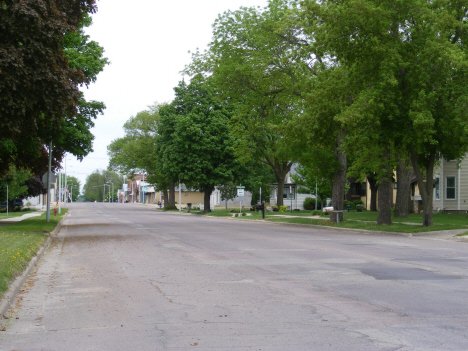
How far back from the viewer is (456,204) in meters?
43.0

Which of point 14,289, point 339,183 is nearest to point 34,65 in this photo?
point 14,289

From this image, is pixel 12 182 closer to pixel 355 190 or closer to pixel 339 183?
pixel 339 183

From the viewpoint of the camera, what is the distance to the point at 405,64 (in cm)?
2217

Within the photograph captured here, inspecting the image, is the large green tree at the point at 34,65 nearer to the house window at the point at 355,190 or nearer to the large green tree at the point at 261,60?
the large green tree at the point at 261,60

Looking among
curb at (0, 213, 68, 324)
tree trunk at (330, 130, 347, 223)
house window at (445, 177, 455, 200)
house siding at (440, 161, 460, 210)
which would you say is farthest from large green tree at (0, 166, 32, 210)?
curb at (0, 213, 68, 324)

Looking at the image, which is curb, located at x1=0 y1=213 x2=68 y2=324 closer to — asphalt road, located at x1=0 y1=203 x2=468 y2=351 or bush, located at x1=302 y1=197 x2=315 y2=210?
asphalt road, located at x1=0 y1=203 x2=468 y2=351

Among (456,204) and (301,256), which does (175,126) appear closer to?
(456,204)

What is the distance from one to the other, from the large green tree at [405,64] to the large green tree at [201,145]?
27.1 m

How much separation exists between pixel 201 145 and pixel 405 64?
3076cm

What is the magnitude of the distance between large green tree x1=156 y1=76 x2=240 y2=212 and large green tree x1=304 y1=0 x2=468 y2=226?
1066 inches

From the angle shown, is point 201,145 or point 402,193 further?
point 201,145

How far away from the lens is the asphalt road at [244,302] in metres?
6.11

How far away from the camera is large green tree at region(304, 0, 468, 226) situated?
2178 centimetres

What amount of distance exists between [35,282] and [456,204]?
39.2 meters
